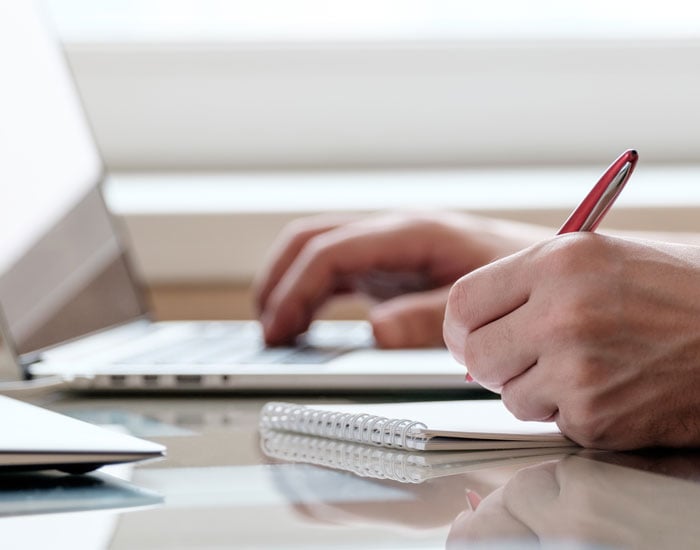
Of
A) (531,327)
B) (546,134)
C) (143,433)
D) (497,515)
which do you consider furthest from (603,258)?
(546,134)

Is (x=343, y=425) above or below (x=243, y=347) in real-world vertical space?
below

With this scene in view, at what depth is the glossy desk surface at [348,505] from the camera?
397 mm

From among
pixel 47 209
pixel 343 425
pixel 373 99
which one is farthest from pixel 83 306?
pixel 373 99

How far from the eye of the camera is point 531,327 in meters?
0.52

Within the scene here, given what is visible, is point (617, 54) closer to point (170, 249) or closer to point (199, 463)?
point (170, 249)

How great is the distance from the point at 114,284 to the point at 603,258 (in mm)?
598

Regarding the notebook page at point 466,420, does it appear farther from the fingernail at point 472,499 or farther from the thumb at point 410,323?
the thumb at point 410,323

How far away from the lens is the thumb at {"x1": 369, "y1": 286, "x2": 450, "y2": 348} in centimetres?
88

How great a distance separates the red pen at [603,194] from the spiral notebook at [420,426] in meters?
0.11

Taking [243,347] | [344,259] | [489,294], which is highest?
[344,259]

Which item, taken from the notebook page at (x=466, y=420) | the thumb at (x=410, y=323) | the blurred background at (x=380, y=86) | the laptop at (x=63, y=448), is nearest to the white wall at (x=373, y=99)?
the blurred background at (x=380, y=86)

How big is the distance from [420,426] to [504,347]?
0.06 m

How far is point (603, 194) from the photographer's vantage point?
0.55 metres

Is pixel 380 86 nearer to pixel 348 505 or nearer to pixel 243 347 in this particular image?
pixel 243 347
